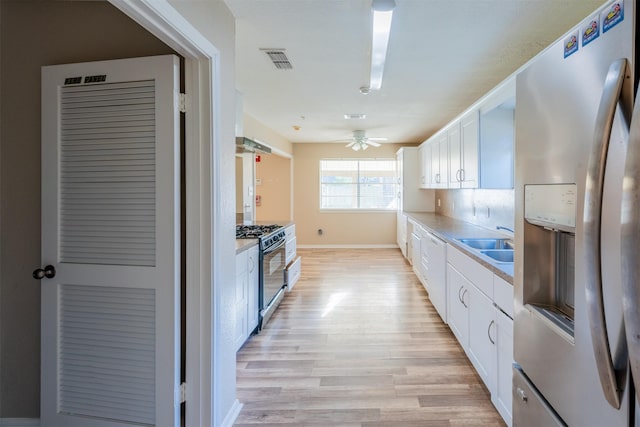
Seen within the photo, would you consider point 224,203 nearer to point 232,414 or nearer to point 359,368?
point 232,414

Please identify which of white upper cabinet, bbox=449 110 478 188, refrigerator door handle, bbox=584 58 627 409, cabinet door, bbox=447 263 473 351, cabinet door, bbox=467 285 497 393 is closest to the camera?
refrigerator door handle, bbox=584 58 627 409

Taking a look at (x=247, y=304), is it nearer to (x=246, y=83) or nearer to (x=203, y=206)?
(x=203, y=206)

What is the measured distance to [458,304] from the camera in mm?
2559

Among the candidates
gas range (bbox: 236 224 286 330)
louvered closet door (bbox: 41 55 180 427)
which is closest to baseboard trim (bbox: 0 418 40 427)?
louvered closet door (bbox: 41 55 180 427)

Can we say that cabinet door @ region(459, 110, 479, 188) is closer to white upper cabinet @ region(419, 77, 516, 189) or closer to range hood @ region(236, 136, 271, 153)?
white upper cabinet @ region(419, 77, 516, 189)

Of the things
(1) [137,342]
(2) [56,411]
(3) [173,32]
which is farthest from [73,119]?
(2) [56,411]

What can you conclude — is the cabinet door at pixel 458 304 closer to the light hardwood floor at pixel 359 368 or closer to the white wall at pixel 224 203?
the light hardwood floor at pixel 359 368

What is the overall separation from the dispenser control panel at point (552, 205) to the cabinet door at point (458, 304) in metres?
1.37

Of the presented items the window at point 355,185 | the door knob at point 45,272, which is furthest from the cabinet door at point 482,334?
the window at point 355,185

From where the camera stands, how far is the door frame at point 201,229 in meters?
1.57

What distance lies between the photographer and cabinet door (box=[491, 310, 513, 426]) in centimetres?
162

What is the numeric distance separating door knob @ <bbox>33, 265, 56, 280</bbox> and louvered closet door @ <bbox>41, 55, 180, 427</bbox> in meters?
0.03

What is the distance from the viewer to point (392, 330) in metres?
3.03

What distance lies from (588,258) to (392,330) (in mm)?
2530
